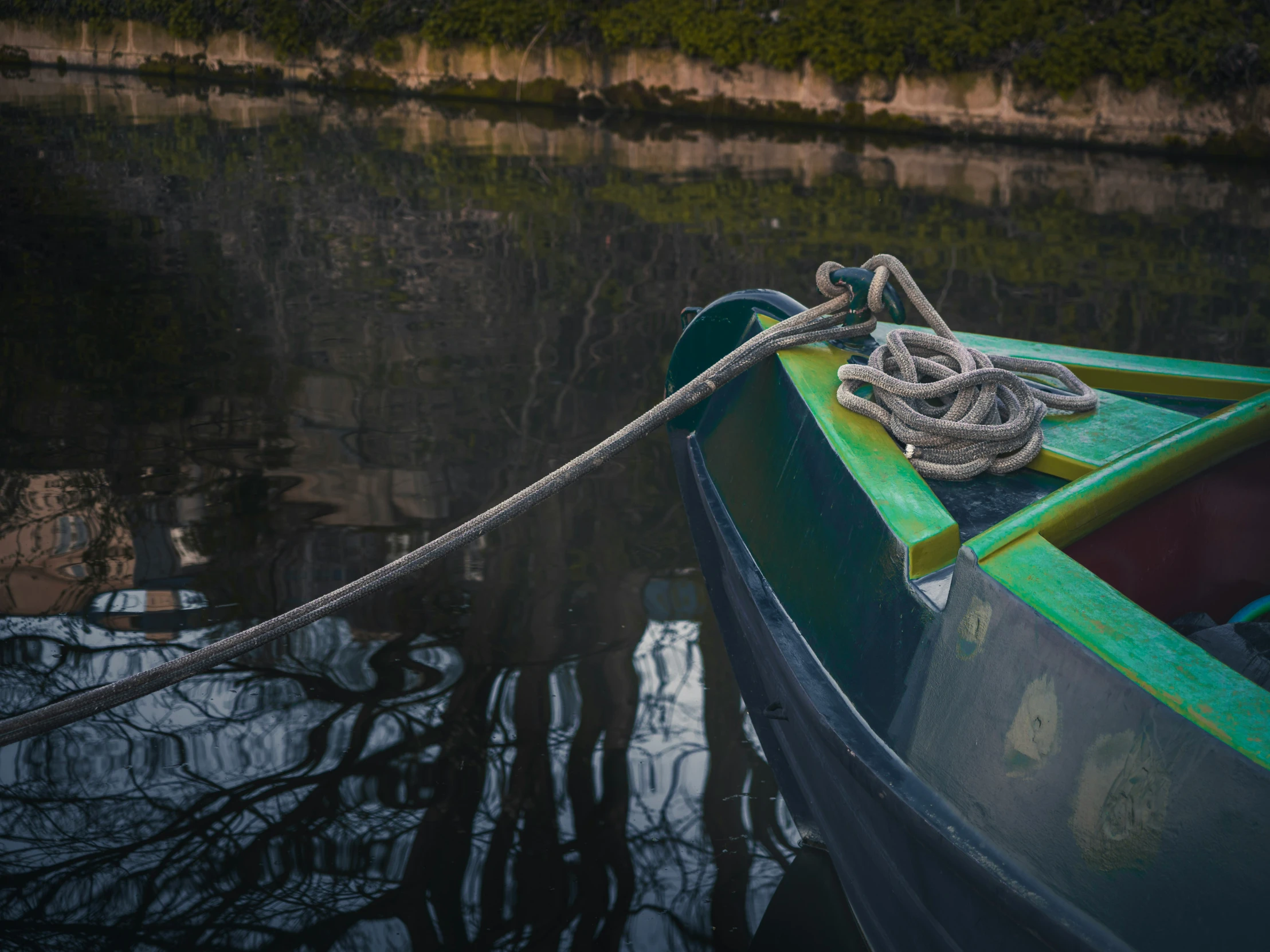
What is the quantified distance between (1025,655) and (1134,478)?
47 cm

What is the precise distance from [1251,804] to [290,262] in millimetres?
6244

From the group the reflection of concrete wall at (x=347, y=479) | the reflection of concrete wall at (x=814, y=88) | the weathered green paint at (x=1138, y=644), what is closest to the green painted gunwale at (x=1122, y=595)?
the weathered green paint at (x=1138, y=644)

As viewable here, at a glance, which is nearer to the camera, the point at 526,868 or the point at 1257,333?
the point at 526,868

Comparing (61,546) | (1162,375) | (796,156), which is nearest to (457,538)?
(61,546)

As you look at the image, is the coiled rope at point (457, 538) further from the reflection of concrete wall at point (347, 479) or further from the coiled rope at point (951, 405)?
the reflection of concrete wall at point (347, 479)

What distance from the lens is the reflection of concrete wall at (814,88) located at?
44.8 feet

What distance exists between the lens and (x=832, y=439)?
2.04m

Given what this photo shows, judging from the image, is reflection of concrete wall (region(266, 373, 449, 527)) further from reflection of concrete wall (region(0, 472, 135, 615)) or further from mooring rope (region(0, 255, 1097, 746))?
mooring rope (region(0, 255, 1097, 746))

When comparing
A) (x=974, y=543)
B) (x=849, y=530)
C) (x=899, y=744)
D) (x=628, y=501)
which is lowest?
(x=628, y=501)

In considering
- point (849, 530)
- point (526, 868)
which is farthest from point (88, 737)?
point (849, 530)

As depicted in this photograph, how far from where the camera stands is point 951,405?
6.74 feet

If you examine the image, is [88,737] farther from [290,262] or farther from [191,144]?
[191,144]

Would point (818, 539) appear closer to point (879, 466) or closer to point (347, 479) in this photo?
point (879, 466)

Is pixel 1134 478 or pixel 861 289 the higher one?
pixel 861 289
